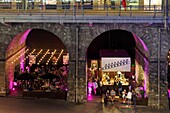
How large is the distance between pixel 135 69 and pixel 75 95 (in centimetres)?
913

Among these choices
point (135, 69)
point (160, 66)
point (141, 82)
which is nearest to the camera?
point (160, 66)

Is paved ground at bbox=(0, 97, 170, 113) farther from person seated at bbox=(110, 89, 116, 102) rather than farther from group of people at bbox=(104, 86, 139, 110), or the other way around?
person seated at bbox=(110, 89, 116, 102)

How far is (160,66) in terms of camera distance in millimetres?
26469

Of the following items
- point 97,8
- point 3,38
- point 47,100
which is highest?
point 97,8

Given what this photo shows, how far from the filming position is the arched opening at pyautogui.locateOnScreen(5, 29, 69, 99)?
2848cm

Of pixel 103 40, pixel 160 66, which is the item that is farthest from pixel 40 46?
pixel 160 66

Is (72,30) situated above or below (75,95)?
above

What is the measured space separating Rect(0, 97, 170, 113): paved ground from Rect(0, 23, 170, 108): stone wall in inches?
38.8

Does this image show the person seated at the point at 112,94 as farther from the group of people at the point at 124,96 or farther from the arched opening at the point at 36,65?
the arched opening at the point at 36,65

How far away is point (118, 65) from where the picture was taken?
2667cm

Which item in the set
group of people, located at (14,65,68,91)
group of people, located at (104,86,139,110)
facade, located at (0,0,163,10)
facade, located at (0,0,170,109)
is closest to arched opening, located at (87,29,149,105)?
group of people, located at (104,86,139,110)

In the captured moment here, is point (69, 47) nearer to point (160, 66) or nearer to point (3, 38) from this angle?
point (3, 38)

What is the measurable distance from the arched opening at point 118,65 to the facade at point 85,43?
0.80 metres

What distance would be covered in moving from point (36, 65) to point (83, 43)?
9682 mm
